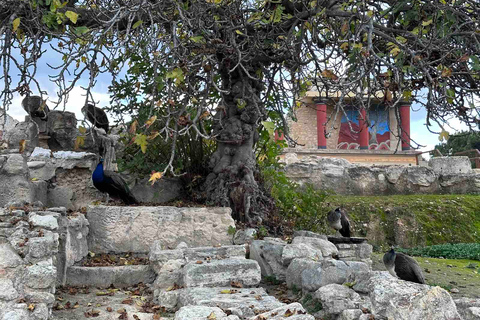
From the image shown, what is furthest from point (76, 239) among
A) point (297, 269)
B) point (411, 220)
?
point (411, 220)

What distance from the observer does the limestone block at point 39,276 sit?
424cm

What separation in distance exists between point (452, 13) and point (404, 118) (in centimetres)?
1782

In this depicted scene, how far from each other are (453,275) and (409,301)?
172 inches

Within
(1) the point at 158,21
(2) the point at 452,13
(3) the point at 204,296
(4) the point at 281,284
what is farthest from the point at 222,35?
(3) the point at 204,296

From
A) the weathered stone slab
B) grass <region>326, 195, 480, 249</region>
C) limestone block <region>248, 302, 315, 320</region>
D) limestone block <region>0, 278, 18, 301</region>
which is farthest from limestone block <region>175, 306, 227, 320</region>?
grass <region>326, 195, 480, 249</region>

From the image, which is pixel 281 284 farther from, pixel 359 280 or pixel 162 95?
pixel 162 95

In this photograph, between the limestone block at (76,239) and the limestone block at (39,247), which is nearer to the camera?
the limestone block at (39,247)

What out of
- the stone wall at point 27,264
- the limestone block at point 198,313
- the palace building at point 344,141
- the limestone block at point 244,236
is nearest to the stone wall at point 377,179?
the palace building at point 344,141

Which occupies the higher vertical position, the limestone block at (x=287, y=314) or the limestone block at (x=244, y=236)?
the limestone block at (x=244, y=236)

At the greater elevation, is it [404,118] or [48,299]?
[404,118]

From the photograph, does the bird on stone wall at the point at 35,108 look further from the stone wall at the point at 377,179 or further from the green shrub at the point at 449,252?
the green shrub at the point at 449,252

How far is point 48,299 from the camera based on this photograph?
4.17m

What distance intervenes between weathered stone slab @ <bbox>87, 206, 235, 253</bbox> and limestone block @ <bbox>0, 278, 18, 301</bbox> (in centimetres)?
220

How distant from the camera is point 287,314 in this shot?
3.67m
